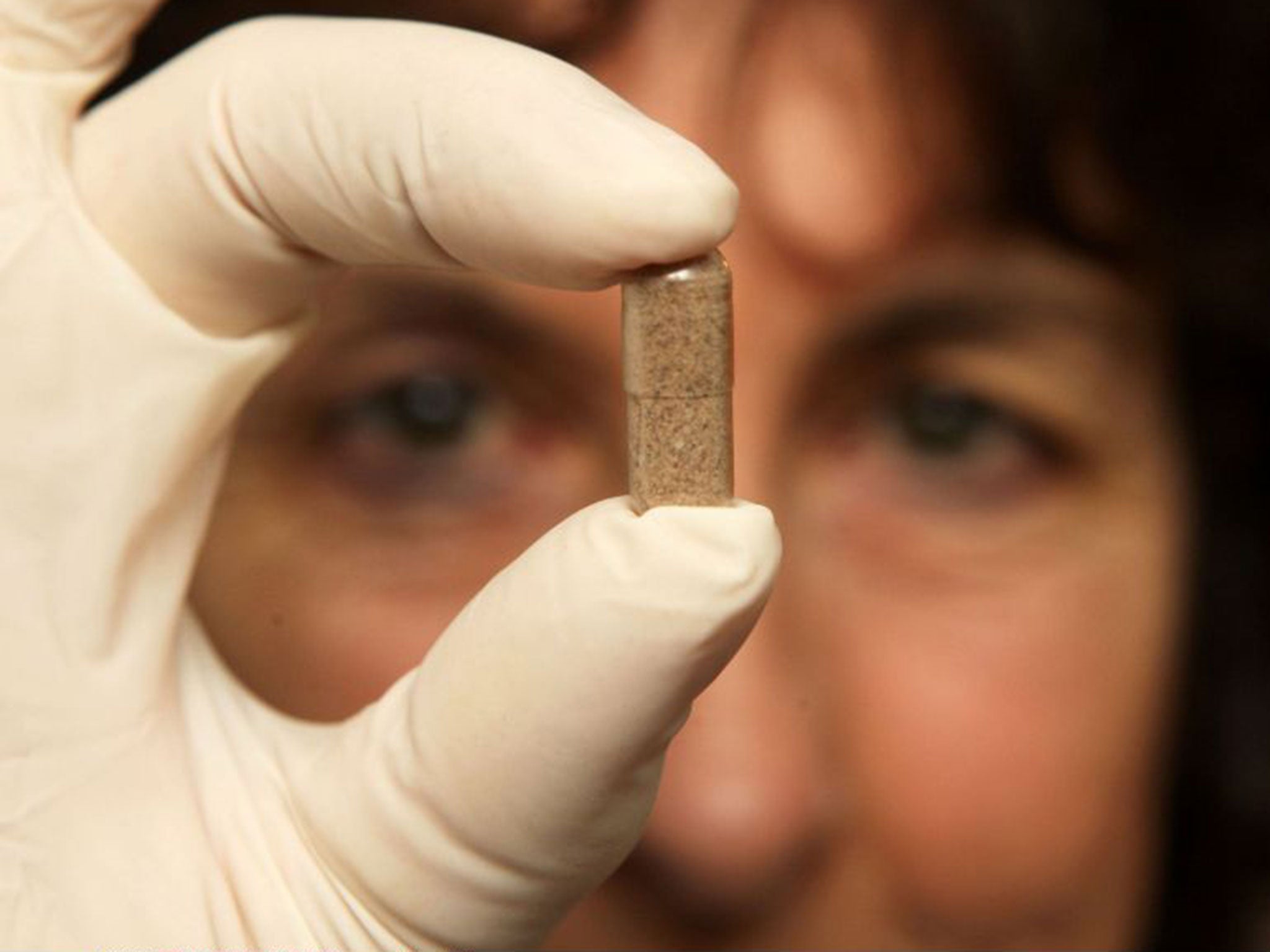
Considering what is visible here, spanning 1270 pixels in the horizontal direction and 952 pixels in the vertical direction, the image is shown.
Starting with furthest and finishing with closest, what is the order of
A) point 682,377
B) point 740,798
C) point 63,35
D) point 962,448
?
point 962,448, point 740,798, point 63,35, point 682,377

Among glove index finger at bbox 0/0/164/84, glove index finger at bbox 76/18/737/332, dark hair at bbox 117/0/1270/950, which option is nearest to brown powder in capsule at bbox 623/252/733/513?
glove index finger at bbox 76/18/737/332

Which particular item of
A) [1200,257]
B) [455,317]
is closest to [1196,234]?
[1200,257]

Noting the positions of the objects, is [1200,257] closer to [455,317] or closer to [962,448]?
[962,448]

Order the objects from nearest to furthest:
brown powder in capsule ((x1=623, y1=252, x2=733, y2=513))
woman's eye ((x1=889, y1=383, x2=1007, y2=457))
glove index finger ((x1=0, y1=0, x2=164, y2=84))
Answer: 1. brown powder in capsule ((x1=623, y1=252, x2=733, y2=513))
2. glove index finger ((x1=0, y1=0, x2=164, y2=84))
3. woman's eye ((x1=889, y1=383, x2=1007, y2=457))

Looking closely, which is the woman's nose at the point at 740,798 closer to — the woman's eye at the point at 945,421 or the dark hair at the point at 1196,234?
the woman's eye at the point at 945,421

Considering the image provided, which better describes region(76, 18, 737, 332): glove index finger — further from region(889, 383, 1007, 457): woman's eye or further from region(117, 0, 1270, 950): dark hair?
region(889, 383, 1007, 457): woman's eye

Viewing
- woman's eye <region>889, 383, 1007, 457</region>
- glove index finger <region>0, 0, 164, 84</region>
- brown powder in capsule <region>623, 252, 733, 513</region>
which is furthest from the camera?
woman's eye <region>889, 383, 1007, 457</region>

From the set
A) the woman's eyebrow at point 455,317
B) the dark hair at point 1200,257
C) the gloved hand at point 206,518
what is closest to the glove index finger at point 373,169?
the gloved hand at point 206,518
